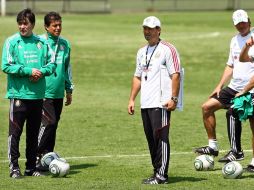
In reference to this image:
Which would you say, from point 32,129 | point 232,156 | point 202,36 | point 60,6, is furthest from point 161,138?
point 60,6

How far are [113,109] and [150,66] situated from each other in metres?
8.68

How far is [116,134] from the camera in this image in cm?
1766

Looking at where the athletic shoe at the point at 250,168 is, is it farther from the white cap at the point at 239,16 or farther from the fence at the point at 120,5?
the fence at the point at 120,5

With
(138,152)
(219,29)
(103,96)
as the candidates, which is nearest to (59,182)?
(138,152)

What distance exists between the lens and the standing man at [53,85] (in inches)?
547

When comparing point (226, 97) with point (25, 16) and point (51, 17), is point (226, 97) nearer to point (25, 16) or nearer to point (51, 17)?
point (51, 17)

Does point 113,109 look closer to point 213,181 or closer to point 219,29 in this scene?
point 213,181

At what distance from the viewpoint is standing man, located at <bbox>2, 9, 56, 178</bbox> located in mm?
12797

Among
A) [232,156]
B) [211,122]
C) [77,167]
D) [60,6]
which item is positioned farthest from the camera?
[60,6]

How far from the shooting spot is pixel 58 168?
13.0 m

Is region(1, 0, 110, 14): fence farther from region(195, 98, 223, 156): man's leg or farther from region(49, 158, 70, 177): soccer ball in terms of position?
region(49, 158, 70, 177): soccer ball

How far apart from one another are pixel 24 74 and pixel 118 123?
657 cm

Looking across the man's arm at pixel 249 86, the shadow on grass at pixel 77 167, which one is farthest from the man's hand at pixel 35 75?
the man's arm at pixel 249 86

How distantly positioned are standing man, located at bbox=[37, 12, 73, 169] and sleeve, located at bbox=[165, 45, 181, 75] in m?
2.10
